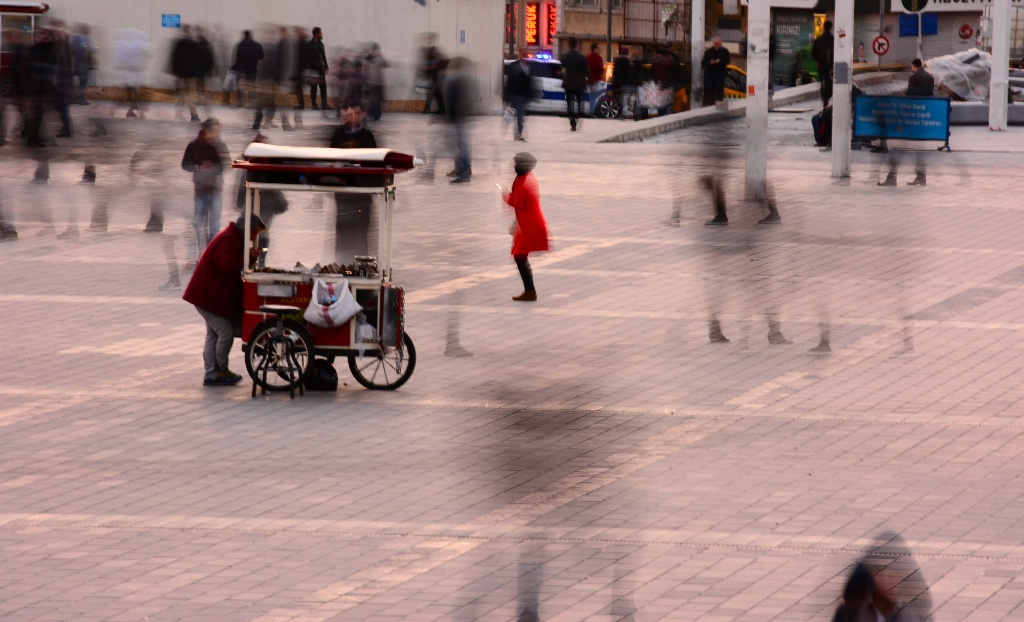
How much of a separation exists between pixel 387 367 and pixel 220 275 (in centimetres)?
138

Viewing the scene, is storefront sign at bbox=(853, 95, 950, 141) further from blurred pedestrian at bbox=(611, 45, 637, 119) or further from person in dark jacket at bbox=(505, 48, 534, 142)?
blurred pedestrian at bbox=(611, 45, 637, 119)

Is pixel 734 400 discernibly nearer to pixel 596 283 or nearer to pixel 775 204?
pixel 596 283

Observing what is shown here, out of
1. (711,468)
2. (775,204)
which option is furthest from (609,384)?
(775,204)

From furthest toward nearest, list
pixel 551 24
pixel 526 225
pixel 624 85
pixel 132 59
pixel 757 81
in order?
pixel 551 24, pixel 624 85, pixel 132 59, pixel 757 81, pixel 526 225

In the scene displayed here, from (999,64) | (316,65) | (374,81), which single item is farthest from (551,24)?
(999,64)

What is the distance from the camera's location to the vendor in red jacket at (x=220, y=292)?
11039mm

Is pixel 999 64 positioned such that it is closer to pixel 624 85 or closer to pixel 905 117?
pixel 905 117

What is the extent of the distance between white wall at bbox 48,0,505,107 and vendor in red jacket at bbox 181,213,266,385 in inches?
895

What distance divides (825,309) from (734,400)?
3447mm

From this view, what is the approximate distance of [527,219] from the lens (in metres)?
14.5

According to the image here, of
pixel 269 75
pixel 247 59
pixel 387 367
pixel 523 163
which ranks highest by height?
pixel 247 59

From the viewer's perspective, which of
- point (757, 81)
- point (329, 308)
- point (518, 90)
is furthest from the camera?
point (518, 90)

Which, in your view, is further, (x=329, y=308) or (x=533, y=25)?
(x=533, y=25)

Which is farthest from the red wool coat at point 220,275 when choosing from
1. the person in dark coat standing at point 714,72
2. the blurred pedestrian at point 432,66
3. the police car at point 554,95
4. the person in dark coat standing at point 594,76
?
the person in dark coat standing at point 594,76
